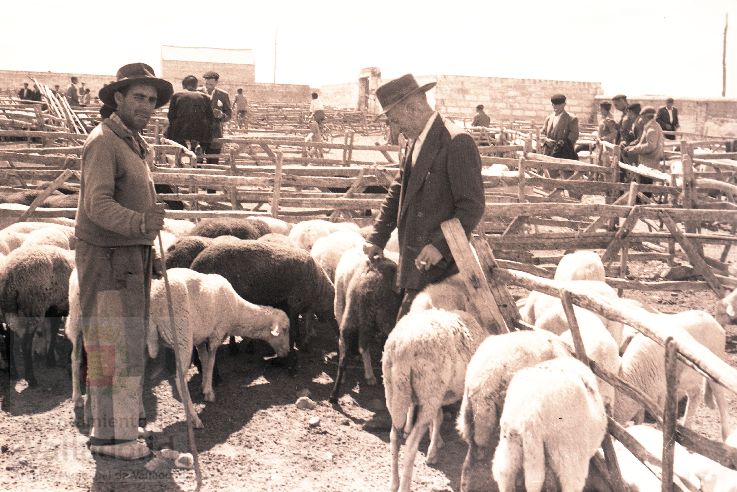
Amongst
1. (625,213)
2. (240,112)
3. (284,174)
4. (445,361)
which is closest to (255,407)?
(445,361)

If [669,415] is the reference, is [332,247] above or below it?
below

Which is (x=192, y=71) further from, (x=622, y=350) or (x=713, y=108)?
(x=622, y=350)

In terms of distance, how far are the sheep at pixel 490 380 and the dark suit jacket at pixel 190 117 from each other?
1011 centimetres

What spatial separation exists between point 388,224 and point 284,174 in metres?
6.62

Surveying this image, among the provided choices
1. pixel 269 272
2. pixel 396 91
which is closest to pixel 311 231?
pixel 269 272

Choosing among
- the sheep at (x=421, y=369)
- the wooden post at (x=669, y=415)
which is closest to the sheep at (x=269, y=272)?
the sheep at (x=421, y=369)

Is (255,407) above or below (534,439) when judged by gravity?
below

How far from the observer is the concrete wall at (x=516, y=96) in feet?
109

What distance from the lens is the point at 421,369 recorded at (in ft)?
13.5

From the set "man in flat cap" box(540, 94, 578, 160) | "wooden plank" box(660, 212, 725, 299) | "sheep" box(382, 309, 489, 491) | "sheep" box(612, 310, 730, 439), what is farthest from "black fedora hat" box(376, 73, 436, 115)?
"man in flat cap" box(540, 94, 578, 160)

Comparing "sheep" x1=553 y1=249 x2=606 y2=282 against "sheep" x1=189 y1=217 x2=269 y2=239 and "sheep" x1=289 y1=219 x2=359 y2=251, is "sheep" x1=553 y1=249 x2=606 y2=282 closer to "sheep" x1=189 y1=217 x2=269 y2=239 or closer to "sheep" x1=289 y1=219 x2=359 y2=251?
"sheep" x1=289 y1=219 x2=359 y2=251

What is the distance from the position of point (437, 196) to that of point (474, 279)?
2.00 feet

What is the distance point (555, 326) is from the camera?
17.9 ft

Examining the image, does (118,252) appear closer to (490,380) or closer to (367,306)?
(367,306)
